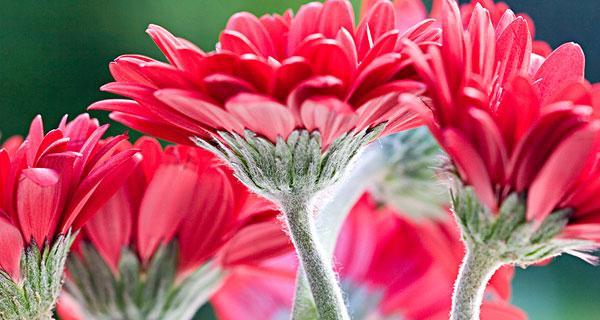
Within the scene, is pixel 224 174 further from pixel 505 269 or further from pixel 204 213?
pixel 505 269

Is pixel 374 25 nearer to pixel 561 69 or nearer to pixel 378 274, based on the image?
pixel 561 69

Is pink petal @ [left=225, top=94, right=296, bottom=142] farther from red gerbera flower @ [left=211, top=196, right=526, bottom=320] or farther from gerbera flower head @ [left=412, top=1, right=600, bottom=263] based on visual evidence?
red gerbera flower @ [left=211, top=196, right=526, bottom=320]

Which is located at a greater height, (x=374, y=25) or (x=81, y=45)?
(x=374, y=25)

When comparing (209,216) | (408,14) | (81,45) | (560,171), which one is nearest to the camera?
(560,171)

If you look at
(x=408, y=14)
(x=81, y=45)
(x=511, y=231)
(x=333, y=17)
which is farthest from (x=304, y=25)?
(x=81, y=45)

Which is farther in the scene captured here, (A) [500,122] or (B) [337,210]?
(B) [337,210]

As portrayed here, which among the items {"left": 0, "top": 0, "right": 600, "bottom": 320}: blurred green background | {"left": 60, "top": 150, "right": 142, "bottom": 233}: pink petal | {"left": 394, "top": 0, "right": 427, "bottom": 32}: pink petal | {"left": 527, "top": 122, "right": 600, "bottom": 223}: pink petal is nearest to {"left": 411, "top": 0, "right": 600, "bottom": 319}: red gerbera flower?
{"left": 527, "top": 122, "right": 600, "bottom": 223}: pink petal

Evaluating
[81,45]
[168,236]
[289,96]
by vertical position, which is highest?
[289,96]
